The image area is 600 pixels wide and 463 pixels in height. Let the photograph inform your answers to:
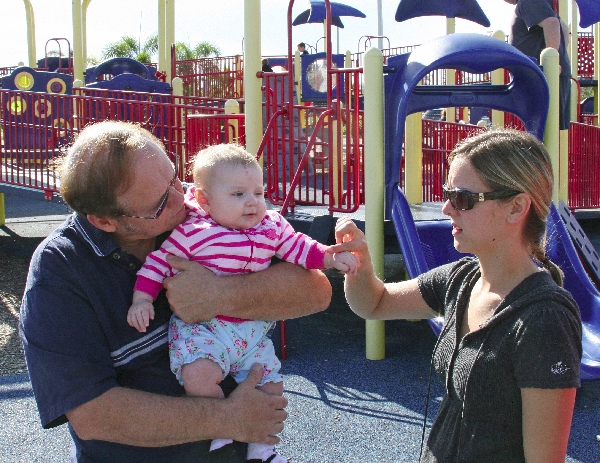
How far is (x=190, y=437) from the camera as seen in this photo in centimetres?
189

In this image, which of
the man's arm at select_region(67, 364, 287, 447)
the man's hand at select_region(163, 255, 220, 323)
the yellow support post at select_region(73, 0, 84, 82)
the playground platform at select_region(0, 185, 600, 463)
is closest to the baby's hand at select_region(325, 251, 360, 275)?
the man's hand at select_region(163, 255, 220, 323)

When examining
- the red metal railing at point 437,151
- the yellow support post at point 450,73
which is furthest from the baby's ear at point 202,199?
the yellow support post at point 450,73

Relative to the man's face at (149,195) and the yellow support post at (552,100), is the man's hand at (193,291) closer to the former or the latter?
the man's face at (149,195)

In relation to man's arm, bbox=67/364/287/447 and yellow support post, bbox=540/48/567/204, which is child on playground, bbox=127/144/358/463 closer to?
man's arm, bbox=67/364/287/447

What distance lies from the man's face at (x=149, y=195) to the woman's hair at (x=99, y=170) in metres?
0.02

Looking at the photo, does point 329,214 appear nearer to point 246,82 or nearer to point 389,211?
point 389,211

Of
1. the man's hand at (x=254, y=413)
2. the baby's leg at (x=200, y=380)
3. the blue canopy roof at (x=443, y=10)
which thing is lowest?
the man's hand at (x=254, y=413)

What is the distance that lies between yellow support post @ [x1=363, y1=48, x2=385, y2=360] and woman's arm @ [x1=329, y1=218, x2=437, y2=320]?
8.17 ft

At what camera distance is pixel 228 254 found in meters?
2.23

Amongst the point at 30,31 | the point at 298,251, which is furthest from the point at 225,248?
the point at 30,31

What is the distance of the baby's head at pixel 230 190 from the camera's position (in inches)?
87.7

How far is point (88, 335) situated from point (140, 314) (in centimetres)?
15

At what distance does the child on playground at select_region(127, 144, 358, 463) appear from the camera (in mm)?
2062

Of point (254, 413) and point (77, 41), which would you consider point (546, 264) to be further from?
point (77, 41)
